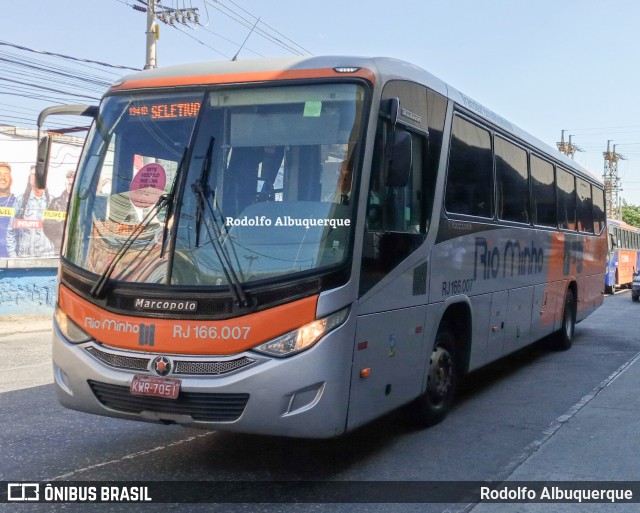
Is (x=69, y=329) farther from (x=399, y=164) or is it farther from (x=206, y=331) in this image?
(x=399, y=164)

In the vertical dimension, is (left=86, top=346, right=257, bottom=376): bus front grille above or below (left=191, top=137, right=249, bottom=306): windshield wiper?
below

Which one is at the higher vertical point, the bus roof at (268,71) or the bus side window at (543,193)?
the bus roof at (268,71)

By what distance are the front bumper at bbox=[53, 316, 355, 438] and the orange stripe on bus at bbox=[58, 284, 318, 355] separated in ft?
0.22

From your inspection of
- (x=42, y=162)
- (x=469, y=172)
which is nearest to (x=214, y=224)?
(x=42, y=162)

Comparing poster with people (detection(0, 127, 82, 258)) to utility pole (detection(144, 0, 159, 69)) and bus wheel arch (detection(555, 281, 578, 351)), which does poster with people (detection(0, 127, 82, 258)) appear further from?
→ bus wheel arch (detection(555, 281, 578, 351))

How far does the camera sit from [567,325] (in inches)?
509

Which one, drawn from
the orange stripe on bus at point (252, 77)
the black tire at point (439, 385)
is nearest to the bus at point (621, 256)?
the black tire at point (439, 385)

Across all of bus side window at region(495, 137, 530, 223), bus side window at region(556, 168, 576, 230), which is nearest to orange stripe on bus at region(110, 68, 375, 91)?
bus side window at region(495, 137, 530, 223)

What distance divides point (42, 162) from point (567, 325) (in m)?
9.31

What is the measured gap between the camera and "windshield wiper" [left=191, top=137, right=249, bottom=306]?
16.9 feet

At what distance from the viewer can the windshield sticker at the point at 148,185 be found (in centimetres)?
552

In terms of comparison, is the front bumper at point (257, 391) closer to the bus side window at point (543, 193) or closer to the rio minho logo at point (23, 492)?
the rio minho logo at point (23, 492)

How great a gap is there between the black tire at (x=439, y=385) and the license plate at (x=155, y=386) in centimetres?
256

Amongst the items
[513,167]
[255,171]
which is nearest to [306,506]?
[255,171]
